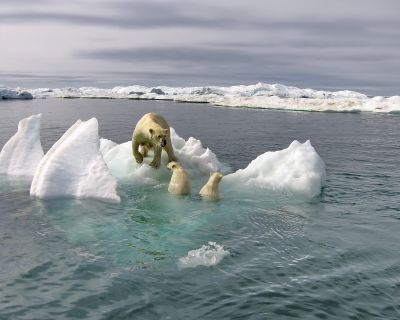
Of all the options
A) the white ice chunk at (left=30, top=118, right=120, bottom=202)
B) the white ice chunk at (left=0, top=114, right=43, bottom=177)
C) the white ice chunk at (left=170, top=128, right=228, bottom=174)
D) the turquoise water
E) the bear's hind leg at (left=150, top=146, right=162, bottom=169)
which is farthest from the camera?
the white ice chunk at (left=170, top=128, right=228, bottom=174)

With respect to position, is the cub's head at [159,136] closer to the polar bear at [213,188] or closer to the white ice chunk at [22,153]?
the polar bear at [213,188]

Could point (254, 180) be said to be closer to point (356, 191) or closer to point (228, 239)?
point (356, 191)

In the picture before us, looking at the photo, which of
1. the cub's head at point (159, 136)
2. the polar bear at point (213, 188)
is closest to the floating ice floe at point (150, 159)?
the cub's head at point (159, 136)

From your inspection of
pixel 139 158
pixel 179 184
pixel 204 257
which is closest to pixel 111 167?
pixel 139 158

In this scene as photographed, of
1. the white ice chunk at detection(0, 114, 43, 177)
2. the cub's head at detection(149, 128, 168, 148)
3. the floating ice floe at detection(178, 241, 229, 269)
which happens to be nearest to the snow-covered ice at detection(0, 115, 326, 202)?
the white ice chunk at detection(0, 114, 43, 177)

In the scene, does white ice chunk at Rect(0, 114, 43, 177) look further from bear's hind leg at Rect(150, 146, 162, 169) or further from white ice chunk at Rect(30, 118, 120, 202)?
bear's hind leg at Rect(150, 146, 162, 169)

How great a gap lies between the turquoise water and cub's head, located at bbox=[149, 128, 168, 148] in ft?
6.11

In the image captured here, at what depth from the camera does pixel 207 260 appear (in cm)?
989

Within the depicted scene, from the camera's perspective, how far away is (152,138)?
57.7ft

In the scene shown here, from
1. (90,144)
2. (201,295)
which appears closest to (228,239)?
(201,295)

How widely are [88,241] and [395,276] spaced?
7611 millimetres

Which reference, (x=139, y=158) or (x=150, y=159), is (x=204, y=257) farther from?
(x=150, y=159)

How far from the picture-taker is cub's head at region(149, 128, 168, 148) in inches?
666

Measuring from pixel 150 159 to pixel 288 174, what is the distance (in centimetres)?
644
